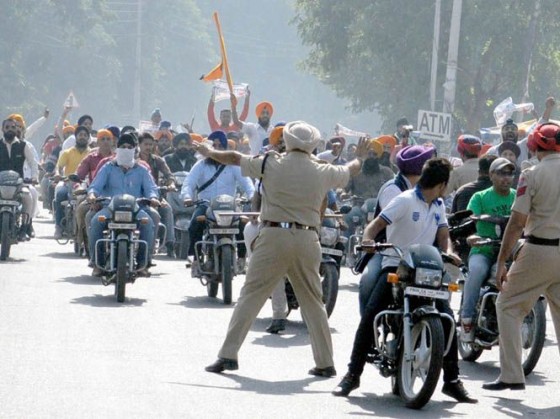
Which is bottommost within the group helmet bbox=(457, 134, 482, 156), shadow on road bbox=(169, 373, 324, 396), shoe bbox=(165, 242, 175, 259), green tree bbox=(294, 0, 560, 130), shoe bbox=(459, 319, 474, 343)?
shadow on road bbox=(169, 373, 324, 396)

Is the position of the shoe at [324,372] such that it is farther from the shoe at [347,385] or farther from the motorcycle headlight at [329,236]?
the motorcycle headlight at [329,236]

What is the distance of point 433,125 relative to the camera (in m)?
33.3

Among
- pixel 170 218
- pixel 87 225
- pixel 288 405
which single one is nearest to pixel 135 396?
pixel 288 405

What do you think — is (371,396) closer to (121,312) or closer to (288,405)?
(288,405)

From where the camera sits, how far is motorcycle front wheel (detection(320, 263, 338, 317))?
14406mm

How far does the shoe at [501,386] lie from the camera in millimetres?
10648

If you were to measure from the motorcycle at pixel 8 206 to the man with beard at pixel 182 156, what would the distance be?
3.92 metres

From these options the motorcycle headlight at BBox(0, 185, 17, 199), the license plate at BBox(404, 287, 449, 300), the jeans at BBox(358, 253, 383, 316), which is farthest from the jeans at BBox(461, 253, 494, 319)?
the motorcycle headlight at BBox(0, 185, 17, 199)

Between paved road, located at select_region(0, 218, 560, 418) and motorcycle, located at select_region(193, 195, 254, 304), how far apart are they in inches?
11.2

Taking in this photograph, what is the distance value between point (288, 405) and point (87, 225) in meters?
8.89

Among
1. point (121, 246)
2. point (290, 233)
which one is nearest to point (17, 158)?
point (121, 246)

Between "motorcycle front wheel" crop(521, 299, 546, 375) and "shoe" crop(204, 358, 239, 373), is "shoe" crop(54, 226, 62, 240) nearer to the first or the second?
"shoe" crop(204, 358, 239, 373)

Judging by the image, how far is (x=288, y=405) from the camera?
10.0 meters

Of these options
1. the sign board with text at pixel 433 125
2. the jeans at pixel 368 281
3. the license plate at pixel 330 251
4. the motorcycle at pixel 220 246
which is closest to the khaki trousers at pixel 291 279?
the jeans at pixel 368 281
